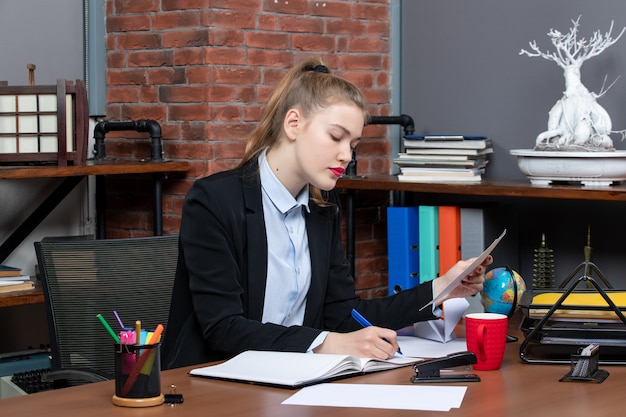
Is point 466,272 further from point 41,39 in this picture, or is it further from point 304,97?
point 41,39

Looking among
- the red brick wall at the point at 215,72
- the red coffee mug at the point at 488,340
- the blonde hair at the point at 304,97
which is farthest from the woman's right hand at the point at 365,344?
the red brick wall at the point at 215,72

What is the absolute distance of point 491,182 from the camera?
3.27 metres

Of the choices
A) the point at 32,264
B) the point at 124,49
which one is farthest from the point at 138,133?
the point at 32,264

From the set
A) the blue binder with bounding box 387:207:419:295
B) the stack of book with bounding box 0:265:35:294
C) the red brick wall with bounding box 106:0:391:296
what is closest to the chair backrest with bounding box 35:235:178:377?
the stack of book with bounding box 0:265:35:294

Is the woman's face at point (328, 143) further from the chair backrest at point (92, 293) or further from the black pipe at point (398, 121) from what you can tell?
the black pipe at point (398, 121)

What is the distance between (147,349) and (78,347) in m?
0.87

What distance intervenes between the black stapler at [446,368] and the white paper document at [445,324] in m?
0.25

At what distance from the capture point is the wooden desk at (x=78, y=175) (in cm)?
301

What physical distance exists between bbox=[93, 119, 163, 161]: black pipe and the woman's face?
1.31 metres

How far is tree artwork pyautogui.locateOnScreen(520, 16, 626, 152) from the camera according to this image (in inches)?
119

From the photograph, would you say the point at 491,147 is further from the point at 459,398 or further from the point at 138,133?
the point at 459,398

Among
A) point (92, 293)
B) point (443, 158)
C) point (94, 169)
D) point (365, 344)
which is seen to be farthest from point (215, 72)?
point (365, 344)

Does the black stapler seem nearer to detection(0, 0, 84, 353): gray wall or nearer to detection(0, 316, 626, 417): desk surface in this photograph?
detection(0, 316, 626, 417): desk surface

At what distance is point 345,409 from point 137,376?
0.34 meters
